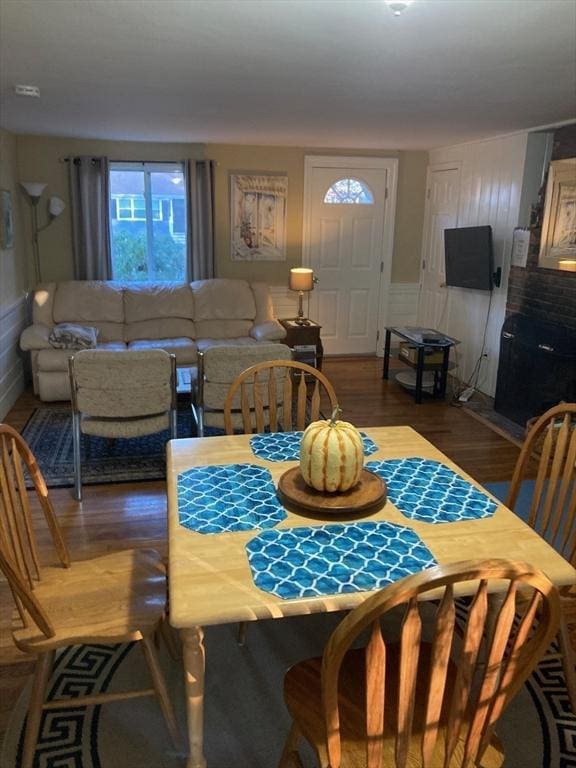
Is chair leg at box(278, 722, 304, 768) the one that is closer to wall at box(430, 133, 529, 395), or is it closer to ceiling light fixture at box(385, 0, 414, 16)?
ceiling light fixture at box(385, 0, 414, 16)

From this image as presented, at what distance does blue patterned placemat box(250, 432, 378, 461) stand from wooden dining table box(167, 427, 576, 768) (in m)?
0.16

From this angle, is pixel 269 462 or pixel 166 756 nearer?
pixel 166 756

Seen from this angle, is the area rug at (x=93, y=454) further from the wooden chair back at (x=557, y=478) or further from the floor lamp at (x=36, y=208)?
the wooden chair back at (x=557, y=478)

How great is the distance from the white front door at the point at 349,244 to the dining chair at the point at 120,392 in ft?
11.7

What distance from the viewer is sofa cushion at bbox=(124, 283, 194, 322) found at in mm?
5602

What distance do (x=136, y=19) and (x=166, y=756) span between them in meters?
2.44

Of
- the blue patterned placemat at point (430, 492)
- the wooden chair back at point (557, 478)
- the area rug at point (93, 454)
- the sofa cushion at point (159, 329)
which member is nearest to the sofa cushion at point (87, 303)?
the sofa cushion at point (159, 329)

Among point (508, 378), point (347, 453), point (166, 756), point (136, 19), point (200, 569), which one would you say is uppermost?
point (136, 19)

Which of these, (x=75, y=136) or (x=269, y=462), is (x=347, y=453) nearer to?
(x=269, y=462)

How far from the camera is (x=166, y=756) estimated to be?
1.75m

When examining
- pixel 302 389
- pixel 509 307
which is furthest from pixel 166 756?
pixel 509 307

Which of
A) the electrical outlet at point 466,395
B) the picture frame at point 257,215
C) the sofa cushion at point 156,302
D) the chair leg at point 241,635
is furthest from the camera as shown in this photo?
the picture frame at point 257,215

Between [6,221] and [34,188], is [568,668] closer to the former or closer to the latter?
[6,221]

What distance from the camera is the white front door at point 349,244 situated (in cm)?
637
